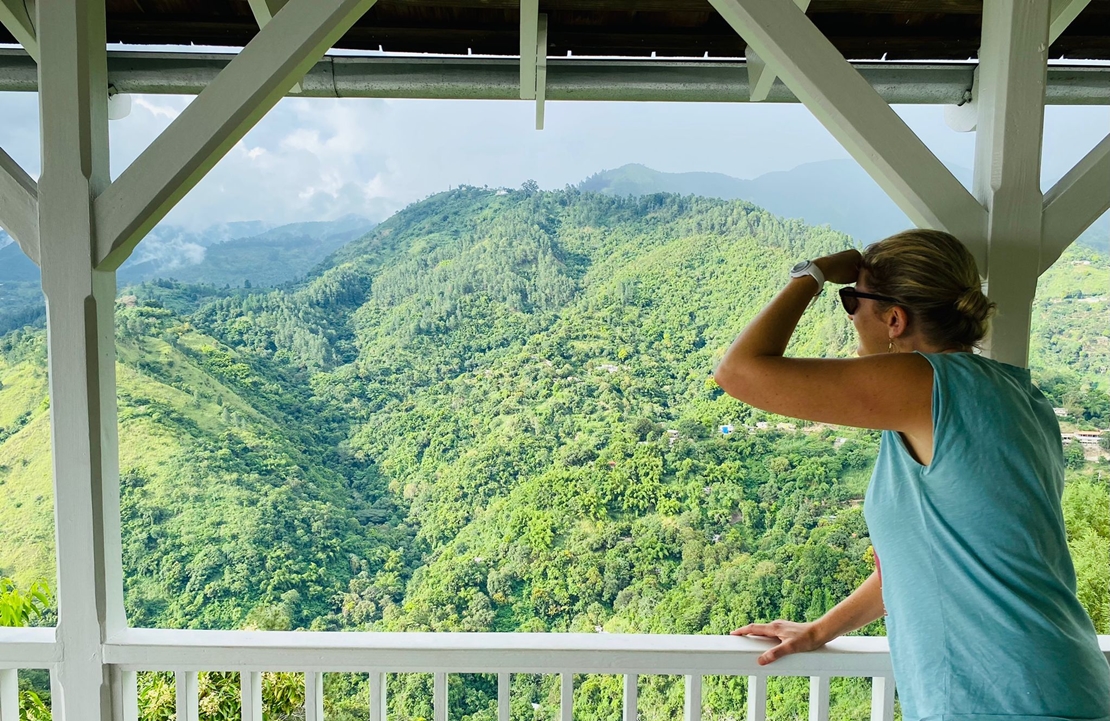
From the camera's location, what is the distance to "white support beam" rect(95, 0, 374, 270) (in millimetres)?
1495

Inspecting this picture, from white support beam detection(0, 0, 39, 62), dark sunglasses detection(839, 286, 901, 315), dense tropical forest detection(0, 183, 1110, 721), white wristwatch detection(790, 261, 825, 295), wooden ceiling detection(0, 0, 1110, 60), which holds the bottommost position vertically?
dense tropical forest detection(0, 183, 1110, 721)

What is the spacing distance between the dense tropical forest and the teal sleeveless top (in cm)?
898

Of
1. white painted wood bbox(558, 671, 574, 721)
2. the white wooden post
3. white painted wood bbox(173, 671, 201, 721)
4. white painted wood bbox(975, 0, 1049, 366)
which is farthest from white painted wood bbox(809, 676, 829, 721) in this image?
the white wooden post

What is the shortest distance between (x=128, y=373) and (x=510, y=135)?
22.6ft

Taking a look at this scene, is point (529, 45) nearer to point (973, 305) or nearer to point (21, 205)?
point (21, 205)

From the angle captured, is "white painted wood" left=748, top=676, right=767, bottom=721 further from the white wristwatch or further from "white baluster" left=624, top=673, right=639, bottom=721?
the white wristwatch

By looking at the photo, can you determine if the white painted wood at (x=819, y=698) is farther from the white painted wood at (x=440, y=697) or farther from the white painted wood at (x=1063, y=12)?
the white painted wood at (x=1063, y=12)

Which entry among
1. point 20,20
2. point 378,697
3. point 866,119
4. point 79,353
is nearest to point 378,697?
point 378,697

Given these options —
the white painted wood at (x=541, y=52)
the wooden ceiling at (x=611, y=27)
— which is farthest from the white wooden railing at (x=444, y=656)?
the wooden ceiling at (x=611, y=27)

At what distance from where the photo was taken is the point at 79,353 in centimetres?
156

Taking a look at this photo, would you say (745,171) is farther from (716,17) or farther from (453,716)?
(716,17)

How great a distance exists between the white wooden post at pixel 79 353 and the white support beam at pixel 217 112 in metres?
0.09

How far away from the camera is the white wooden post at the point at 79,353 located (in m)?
1.52

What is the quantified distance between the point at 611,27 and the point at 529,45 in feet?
1.78
